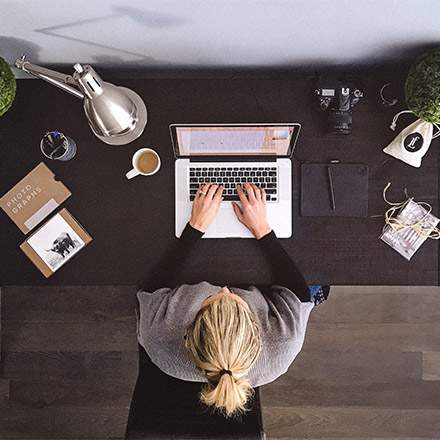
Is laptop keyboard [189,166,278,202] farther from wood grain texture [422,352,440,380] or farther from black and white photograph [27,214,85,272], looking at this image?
wood grain texture [422,352,440,380]

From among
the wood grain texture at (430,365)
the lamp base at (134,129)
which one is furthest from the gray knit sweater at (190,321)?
the wood grain texture at (430,365)

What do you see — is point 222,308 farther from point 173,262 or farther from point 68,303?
point 68,303

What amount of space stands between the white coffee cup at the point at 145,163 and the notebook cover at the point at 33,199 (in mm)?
237

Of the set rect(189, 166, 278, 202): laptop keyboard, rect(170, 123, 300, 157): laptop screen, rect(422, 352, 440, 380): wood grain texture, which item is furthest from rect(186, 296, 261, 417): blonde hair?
rect(422, 352, 440, 380): wood grain texture

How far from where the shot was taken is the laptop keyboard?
1267mm

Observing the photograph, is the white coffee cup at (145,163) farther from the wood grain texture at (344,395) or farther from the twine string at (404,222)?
the wood grain texture at (344,395)

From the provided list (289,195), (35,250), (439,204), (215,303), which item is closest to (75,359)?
(35,250)

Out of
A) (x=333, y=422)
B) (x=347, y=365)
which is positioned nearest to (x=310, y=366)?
(x=347, y=365)

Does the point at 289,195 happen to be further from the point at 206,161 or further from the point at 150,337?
the point at 150,337

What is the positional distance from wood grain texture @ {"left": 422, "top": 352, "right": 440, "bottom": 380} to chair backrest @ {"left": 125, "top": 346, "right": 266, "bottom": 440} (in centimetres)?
108

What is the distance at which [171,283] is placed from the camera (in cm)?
128

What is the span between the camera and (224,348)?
1.04 meters

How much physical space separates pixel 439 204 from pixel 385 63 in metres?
0.48

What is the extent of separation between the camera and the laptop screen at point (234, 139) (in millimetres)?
1128
